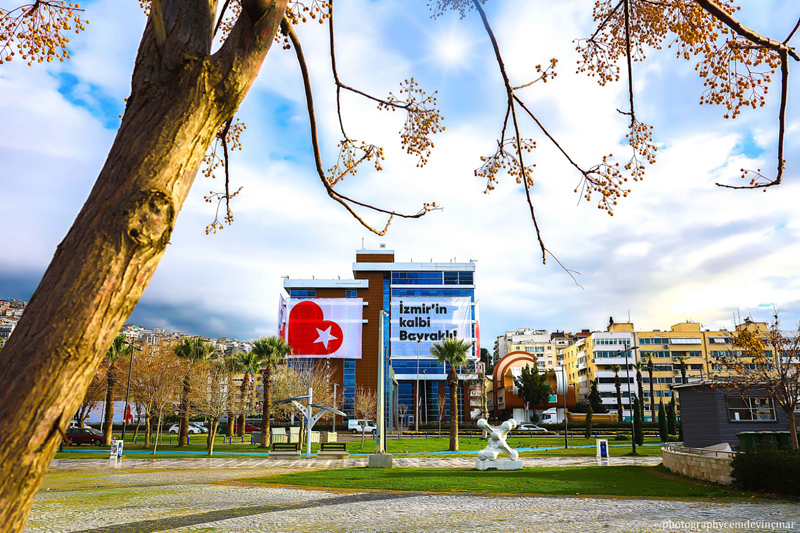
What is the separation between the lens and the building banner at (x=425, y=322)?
80125 millimetres

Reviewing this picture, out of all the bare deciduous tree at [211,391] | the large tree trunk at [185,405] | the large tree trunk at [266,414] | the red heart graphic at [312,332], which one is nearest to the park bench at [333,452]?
the large tree trunk at [266,414]

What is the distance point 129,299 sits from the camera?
5.41ft

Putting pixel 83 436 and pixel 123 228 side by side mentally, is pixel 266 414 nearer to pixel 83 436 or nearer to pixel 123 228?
pixel 83 436

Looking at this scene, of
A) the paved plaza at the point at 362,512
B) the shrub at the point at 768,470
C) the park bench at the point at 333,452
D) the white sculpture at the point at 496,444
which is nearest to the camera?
the paved plaza at the point at 362,512

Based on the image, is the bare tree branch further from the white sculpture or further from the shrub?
the white sculpture

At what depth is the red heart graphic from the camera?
78250mm

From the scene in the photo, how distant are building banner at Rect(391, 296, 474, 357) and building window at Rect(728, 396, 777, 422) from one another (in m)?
56.1

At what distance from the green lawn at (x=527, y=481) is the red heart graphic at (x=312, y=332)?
5801 cm

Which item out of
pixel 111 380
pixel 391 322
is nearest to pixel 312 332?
pixel 391 322

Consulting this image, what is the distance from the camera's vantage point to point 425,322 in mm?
80750

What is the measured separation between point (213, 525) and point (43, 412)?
912 cm

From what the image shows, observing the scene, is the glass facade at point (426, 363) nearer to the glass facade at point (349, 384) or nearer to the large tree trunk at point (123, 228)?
the glass facade at point (349, 384)

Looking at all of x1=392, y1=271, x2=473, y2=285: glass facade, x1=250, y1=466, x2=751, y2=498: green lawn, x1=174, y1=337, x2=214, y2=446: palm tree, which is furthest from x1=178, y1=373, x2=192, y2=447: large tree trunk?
x1=392, y1=271, x2=473, y2=285: glass facade

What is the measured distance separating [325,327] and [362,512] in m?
68.9
